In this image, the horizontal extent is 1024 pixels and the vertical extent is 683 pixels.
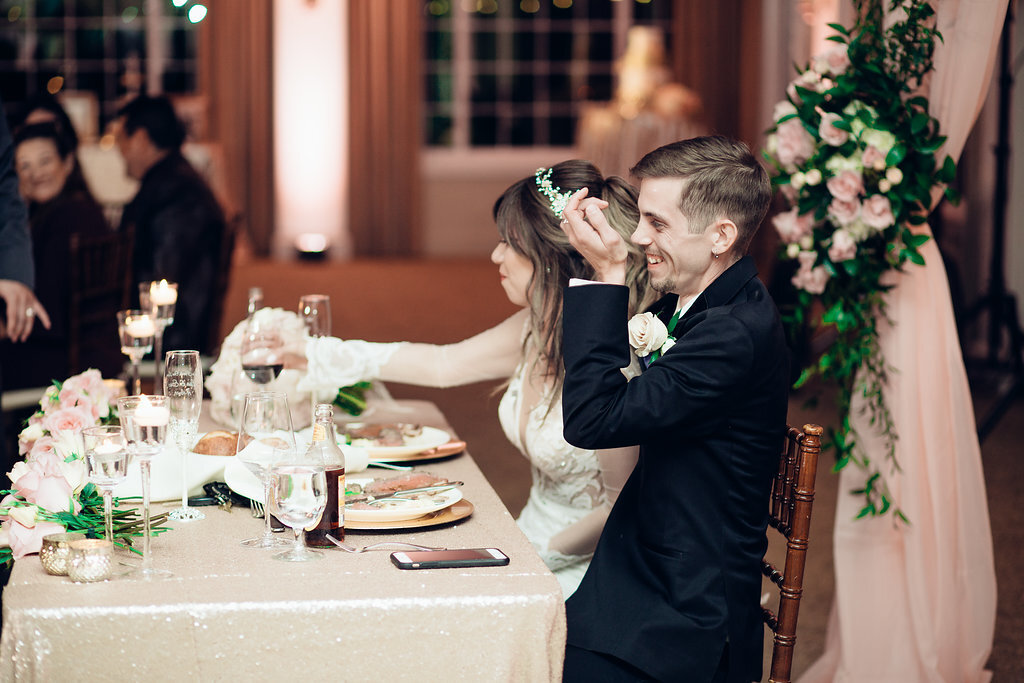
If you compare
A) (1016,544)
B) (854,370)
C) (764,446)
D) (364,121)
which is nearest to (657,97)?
(364,121)

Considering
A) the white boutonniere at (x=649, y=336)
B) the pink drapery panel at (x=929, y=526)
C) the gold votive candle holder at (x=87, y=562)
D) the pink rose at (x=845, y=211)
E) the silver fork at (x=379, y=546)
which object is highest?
the pink rose at (x=845, y=211)

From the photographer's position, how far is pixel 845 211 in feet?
8.47

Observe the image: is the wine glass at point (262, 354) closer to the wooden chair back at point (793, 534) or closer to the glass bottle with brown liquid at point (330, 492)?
the glass bottle with brown liquid at point (330, 492)

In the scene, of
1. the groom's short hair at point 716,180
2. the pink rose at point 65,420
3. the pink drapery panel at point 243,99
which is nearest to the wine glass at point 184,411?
the pink rose at point 65,420

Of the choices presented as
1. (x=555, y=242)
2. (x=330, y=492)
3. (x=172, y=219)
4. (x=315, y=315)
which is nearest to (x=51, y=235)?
(x=172, y=219)

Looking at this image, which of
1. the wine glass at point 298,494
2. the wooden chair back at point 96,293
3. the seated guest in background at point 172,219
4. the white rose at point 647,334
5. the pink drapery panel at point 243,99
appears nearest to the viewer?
the wine glass at point 298,494

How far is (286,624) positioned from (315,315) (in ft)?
3.85

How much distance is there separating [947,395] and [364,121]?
8.67 m

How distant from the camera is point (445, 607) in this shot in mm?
1342

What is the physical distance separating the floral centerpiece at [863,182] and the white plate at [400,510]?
46.8 inches

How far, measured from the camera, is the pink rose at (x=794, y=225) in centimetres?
272

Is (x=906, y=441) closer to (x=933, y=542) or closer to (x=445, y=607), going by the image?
(x=933, y=542)

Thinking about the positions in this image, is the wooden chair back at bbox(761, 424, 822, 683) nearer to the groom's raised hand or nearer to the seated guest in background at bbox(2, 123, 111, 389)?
the groom's raised hand

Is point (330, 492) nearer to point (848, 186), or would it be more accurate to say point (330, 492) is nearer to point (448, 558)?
point (448, 558)
